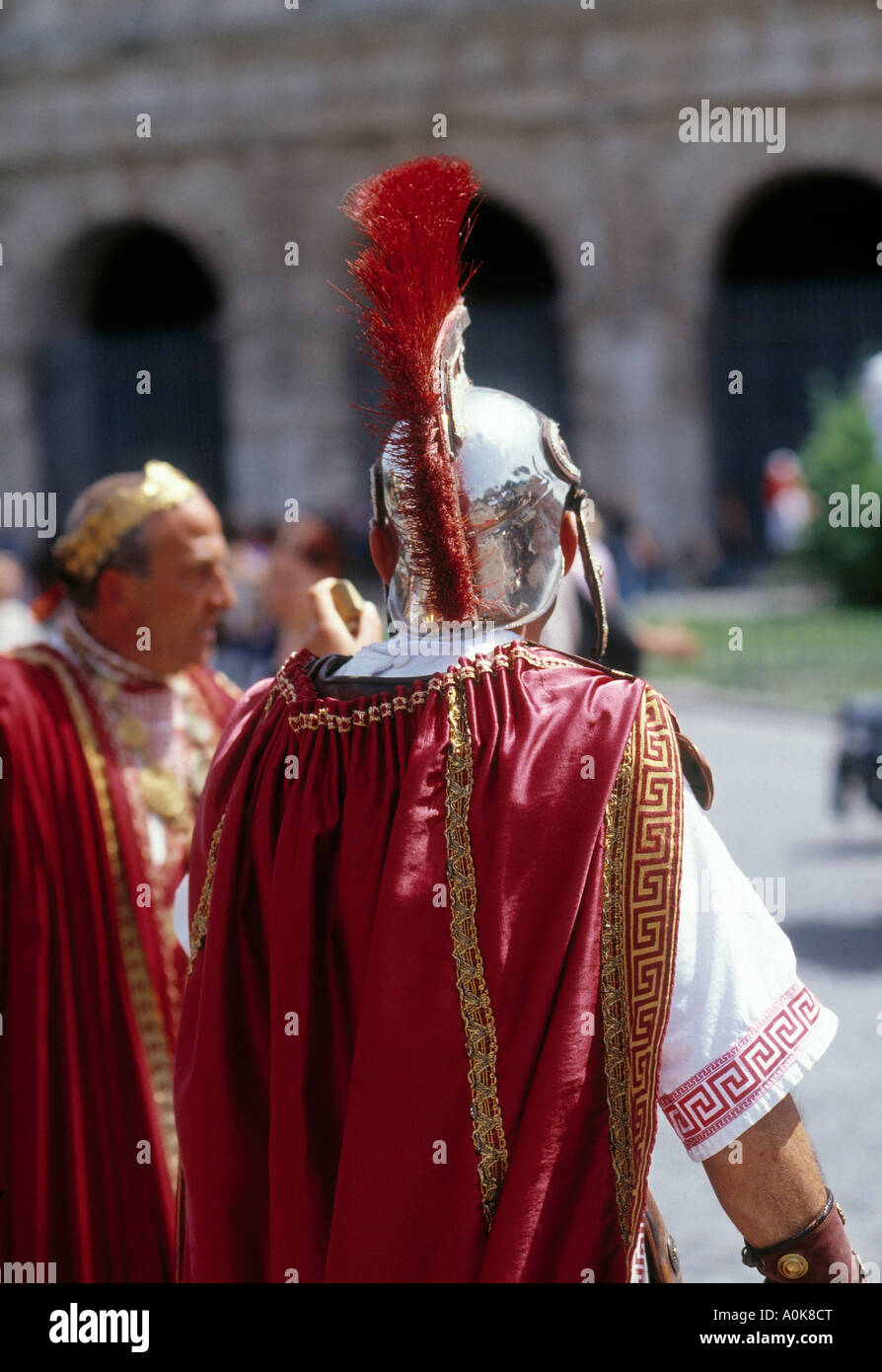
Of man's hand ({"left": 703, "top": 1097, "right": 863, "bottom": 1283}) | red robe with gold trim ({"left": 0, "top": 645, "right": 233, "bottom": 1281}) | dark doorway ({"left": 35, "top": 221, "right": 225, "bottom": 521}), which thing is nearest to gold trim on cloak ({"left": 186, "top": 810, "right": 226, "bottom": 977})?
man's hand ({"left": 703, "top": 1097, "right": 863, "bottom": 1283})

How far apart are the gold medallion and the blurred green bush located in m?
14.5

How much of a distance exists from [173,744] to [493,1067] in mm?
1799

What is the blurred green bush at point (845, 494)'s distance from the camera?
688 inches

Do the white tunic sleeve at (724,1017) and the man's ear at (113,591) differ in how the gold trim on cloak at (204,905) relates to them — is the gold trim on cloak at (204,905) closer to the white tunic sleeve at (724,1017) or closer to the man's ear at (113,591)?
the white tunic sleeve at (724,1017)

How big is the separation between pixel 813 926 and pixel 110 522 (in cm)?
416

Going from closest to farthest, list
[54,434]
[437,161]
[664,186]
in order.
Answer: [437,161] < [664,186] < [54,434]

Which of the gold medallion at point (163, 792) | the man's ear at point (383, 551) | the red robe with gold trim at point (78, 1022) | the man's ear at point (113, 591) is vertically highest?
the man's ear at point (383, 551)

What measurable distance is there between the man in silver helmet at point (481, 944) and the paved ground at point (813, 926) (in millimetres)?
1476

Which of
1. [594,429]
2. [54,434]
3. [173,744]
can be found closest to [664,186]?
[594,429]

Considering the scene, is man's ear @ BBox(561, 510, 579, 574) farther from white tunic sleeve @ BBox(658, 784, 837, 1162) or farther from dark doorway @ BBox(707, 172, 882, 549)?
dark doorway @ BBox(707, 172, 882, 549)

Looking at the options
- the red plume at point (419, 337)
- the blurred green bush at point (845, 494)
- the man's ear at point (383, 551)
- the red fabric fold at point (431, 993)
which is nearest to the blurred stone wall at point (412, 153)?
the blurred green bush at point (845, 494)

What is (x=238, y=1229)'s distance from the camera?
83.8 inches
